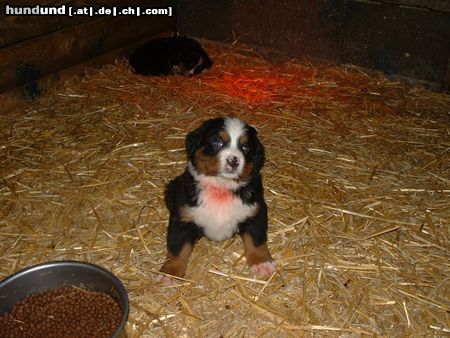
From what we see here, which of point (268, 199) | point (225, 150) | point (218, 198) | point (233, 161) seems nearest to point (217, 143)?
point (225, 150)

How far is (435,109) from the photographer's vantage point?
5.88 m

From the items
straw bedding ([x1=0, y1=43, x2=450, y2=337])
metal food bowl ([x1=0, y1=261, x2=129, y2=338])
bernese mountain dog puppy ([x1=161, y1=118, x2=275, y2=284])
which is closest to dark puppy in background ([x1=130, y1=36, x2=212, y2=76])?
straw bedding ([x1=0, y1=43, x2=450, y2=337])

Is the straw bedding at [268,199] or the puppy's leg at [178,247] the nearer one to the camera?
the straw bedding at [268,199]

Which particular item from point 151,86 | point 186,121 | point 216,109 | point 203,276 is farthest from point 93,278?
point 151,86

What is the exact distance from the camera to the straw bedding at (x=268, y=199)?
2.98 meters

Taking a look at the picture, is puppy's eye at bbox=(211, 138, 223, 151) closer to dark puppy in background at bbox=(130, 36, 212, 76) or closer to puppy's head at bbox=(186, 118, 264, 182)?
puppy's head at bbox=(186, 118, 264, 182)

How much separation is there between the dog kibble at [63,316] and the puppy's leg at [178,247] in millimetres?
529

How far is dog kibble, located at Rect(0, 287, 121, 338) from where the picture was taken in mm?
2613

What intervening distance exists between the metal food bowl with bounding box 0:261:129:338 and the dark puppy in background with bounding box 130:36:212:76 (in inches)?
165

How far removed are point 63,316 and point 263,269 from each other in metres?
1.33

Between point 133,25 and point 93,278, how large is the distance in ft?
16.5

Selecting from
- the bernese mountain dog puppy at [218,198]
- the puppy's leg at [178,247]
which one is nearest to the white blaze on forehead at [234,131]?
the bernese mountain dog puppy at [218,198]

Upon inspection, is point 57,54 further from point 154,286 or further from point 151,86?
point 154,286

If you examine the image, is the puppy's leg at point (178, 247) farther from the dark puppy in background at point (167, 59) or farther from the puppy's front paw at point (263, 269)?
the dark puppy in background at point (167, 59)
